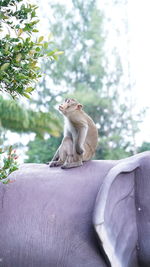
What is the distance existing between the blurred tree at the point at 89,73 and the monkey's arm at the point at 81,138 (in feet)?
37.1

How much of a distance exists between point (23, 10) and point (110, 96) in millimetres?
12926

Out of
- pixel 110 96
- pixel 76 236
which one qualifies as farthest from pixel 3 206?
pixel 110 96

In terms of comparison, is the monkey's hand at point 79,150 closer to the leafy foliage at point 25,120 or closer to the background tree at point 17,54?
the background tree at point 17,54

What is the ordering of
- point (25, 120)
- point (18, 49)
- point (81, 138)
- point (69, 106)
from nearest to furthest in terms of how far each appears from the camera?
point (18, 49) → point (81, 138) → point (69, 106) → point (25, 120)

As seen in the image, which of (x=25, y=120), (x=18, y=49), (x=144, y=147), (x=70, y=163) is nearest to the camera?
(x=18, y=49)

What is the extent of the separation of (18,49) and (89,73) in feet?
43.3

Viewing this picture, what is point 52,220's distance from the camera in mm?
2740

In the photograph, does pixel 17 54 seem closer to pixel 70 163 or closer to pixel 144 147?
pixel 70 163

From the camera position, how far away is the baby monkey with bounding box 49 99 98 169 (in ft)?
10.2

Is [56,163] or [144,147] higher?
[144,147]

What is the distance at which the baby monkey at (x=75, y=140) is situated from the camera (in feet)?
10.2

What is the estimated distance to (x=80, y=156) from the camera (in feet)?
10.2

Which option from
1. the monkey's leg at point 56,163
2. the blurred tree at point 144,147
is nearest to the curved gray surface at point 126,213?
the monkey's leg at point 56,163

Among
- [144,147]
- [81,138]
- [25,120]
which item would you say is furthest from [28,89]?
[144,147]
